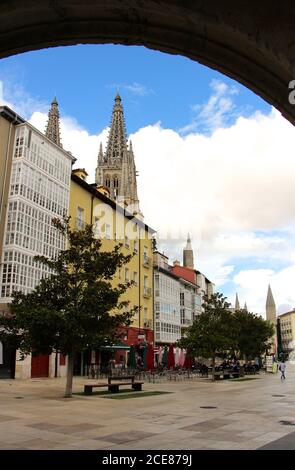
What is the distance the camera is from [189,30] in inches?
117

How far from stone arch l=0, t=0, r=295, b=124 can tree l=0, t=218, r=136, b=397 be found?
15.2 m

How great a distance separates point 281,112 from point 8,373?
93.7ft

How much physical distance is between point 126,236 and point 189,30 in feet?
136

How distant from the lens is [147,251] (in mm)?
50062

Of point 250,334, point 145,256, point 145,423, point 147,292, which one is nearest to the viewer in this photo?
point 145,423

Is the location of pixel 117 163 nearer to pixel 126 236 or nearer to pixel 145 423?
pixel 126 236

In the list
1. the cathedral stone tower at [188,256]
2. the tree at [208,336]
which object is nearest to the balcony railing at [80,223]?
the tree at [208,336]

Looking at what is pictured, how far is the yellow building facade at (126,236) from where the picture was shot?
36.1 meters

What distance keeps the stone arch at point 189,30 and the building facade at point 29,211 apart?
80.8 ft

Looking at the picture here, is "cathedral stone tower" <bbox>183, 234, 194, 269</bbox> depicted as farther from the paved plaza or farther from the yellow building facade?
the paved plaza

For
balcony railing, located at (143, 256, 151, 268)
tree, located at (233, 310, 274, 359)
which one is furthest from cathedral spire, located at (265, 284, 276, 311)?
balcony railing, located at (143, 256, 151, 268)

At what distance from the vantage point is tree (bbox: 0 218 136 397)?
17.7m

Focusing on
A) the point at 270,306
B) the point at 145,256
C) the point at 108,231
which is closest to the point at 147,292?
the point at 145,256

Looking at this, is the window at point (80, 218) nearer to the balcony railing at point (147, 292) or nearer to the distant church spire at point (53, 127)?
the balcony railing at point (147, 292)
